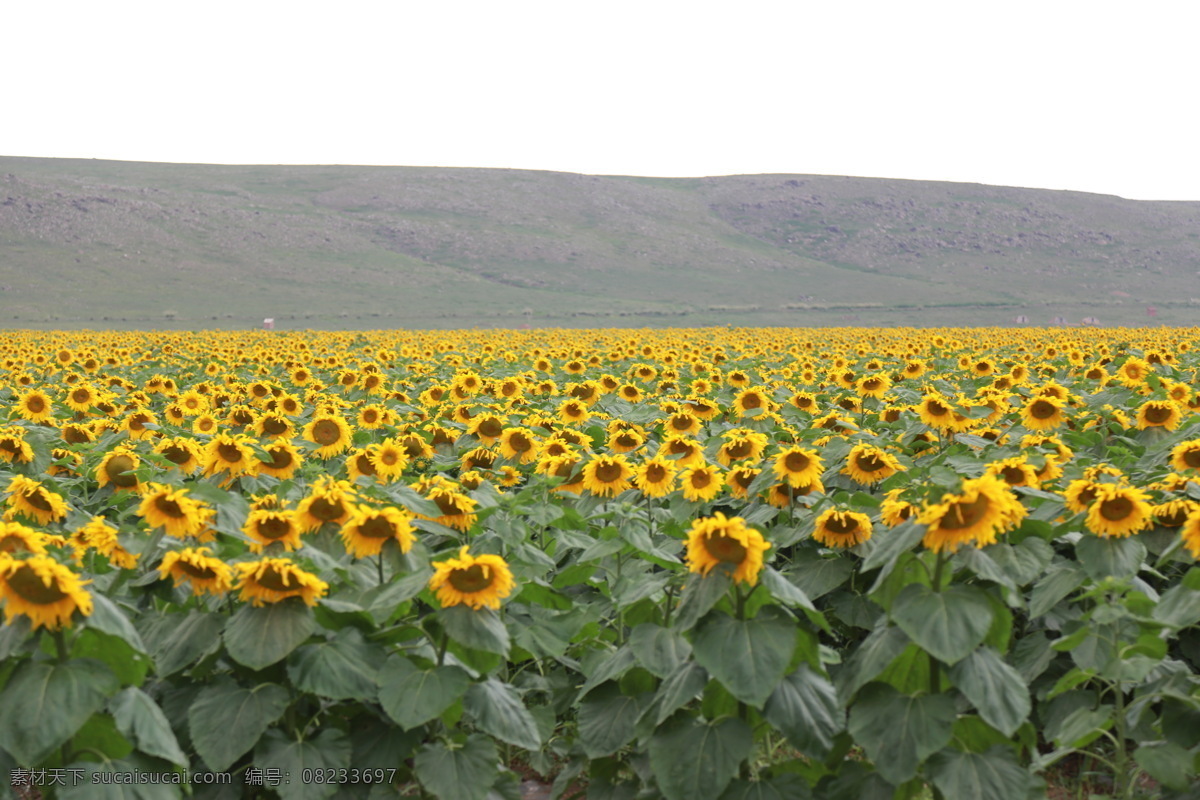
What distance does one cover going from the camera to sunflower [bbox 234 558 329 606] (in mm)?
3855

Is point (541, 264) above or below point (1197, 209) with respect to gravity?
below

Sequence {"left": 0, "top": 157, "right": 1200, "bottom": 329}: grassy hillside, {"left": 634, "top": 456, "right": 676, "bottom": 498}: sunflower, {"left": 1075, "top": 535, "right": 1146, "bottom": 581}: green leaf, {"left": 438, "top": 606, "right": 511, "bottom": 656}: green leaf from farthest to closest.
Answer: {"left": 0, "top": 157, "right": 1200, "bottom": 329}: grassy hillside, {"left": 634, "top": 456, "right": 676, "bottom": 498}: sunflower, {"left": 1075, "top": 535, "right": 1146, "bottom": 581}: green leaf, {"left": 438, "top": 606, "right": 511, "bottom": 656}: green leaf

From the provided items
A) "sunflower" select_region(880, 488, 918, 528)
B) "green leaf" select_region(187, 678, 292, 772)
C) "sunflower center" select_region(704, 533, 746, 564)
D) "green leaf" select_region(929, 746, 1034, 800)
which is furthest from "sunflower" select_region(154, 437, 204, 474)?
"green leaf" select_region(929, 746, 1034, 800)

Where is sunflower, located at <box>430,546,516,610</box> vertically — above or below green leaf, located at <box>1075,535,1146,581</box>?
below

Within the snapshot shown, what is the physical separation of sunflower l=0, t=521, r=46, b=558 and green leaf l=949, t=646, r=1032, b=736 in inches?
133

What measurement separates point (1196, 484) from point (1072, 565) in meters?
0.75

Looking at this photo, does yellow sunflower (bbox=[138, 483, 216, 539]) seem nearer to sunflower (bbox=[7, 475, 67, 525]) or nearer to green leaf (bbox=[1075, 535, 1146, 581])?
sunflower (bbox=[7, 475, 67, 525])

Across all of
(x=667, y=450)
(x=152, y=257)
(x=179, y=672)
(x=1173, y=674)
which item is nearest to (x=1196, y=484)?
(x=1173, y=674)

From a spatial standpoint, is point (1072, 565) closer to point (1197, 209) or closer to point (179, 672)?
point (179, 672)

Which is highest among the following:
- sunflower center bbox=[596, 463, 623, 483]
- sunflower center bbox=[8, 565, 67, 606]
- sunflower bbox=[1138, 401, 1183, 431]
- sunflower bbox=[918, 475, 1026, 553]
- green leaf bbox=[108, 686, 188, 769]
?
sunflower bbox=[918, 475, 1026, 553]

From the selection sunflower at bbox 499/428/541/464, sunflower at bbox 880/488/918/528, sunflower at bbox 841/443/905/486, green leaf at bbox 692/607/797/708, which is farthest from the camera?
sunflower at bbox 499/428/541/464

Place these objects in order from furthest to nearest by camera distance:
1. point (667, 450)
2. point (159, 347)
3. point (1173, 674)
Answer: point (159, 347) < point (667, 450) < point (1173, 674)

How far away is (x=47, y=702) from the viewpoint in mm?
3410

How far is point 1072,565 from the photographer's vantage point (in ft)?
16.6
